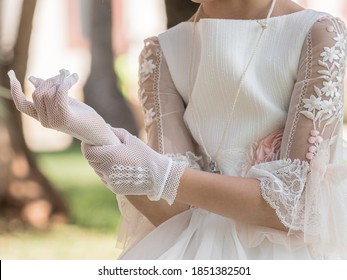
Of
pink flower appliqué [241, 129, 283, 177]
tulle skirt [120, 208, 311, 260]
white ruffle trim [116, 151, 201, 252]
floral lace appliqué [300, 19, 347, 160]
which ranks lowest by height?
white ruffle trim [116, 151, 201, 252]

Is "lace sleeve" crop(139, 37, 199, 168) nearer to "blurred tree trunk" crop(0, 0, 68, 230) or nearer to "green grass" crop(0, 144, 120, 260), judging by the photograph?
"green grass" crop(0, 144, 120, 260)

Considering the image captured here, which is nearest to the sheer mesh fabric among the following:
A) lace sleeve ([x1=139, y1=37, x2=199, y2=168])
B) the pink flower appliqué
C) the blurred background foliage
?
lace sleeve ([x1=139, y1=37, x2=199, y2=168])

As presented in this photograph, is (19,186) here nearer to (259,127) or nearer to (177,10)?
(177,10)

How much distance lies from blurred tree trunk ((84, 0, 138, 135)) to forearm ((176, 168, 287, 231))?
193cm

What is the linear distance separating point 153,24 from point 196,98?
1.69 m

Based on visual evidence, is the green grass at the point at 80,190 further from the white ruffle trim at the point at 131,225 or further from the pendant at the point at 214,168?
the pendant at the point at 214,168

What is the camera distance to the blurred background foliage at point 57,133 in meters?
2.93

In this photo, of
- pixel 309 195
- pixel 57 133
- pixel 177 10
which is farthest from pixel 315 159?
pixel 57 133

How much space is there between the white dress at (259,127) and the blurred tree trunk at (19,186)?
1985 millimetres

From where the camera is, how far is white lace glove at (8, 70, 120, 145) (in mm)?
938

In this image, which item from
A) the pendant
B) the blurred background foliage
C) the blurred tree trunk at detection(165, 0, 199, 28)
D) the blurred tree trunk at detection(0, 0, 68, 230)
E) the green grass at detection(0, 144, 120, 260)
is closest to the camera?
the pendant

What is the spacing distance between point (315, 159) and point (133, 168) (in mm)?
285

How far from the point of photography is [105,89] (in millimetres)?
3027
